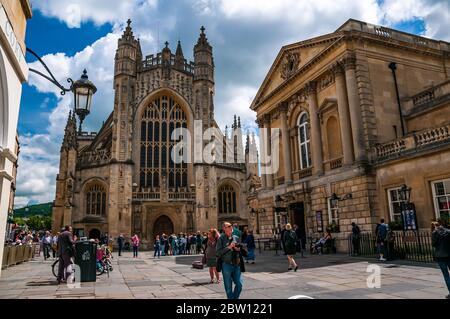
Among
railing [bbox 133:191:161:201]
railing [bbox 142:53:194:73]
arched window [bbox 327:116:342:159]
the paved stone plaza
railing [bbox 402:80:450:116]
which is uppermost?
railing [bbox 142:53:194:73]

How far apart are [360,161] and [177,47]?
118ft

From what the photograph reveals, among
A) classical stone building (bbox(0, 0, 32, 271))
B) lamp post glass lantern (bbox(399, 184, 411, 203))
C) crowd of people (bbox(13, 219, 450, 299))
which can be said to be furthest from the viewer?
lamp post glass lantern (bbox(399, 184, 411, 203))

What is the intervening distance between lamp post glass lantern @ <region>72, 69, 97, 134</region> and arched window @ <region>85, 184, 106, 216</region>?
29.4 m

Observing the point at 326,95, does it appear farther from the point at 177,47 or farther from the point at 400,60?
the point at 177,47

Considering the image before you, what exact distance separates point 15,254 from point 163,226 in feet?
63.1

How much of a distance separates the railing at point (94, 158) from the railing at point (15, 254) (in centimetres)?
1569

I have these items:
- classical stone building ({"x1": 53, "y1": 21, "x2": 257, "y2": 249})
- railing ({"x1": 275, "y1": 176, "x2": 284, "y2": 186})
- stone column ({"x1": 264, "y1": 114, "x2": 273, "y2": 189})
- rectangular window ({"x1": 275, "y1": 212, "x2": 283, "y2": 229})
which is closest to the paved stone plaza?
rectangular window ({"x1": 275, "y1": 212, "x2": 283, "y2": 229})

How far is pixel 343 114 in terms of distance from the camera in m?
17.4

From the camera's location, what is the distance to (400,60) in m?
18.4

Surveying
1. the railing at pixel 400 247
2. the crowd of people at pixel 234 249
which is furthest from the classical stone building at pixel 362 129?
the crowd of people at pixel 234 249

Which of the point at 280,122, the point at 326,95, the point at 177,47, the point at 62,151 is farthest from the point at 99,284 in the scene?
the point at 177,47

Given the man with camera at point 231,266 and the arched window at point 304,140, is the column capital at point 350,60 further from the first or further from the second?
the man with camera at point 231,266

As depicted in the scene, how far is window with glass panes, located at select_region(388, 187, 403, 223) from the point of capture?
14.7 m

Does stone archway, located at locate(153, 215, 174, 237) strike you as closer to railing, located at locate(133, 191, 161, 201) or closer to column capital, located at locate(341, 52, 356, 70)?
railing, located at locate(133, 191, 161, 201)
